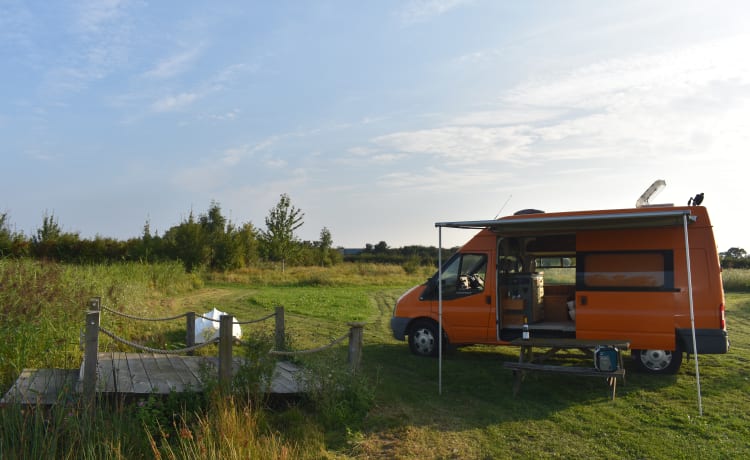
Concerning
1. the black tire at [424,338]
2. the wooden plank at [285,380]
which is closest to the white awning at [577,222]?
the black tire at [424,338]

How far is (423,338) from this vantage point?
1078 centimetres

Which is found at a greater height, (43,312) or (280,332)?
(43,312)

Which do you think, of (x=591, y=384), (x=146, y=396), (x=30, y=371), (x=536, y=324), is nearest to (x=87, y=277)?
(x=30, y=371)

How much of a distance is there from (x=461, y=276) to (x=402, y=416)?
388 centimetres

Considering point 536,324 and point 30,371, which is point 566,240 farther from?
point 30,371

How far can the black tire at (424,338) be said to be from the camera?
10.7 m

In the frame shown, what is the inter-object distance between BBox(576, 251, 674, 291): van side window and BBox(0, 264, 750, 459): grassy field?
1.38m

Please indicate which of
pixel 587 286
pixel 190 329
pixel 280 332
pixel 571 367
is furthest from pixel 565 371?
pixel 190 329

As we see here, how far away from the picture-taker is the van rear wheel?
10.7m

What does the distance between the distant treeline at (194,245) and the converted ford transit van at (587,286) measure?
20.7m

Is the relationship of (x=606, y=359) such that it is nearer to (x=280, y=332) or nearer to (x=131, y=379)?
(x=280, y=332)

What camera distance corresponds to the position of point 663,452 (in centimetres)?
585

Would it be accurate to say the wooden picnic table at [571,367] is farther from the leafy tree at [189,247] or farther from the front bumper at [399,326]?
the leafy tree at [189,247]

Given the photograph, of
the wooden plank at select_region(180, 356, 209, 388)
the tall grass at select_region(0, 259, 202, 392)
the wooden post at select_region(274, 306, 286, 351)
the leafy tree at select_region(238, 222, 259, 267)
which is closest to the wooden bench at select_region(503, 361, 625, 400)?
the wooden post at select_region(274, 306, 286, 351)
